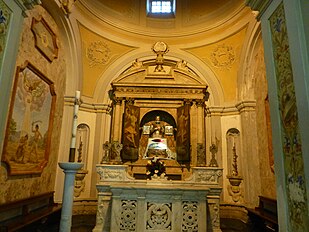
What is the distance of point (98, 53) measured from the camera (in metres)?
8.34

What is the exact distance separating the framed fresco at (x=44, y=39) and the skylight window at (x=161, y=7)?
4782 mm

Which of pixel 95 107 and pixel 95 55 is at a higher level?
pixel 95 55

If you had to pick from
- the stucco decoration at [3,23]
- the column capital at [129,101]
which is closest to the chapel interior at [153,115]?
the stucco decoration at [3,23]

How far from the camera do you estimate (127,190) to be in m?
4.61

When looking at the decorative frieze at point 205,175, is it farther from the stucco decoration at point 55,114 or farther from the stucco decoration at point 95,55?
the stucco decoration at point 95,55

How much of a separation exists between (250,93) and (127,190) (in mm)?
5112

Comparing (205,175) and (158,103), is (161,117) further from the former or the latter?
(205,175)

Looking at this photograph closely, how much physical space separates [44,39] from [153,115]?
449 cm

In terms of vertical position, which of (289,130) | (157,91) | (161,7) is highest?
(161,7)

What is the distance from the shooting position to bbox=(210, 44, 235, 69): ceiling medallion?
8.28 metres

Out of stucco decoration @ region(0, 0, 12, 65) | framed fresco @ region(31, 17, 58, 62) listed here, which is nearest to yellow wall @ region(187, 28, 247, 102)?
framed fresco @ region(31, 17, 58, 62)

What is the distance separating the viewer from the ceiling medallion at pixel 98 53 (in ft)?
26.7

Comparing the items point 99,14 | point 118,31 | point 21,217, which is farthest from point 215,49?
point 21,217

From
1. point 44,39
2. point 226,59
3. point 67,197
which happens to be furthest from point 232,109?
point 67,197
